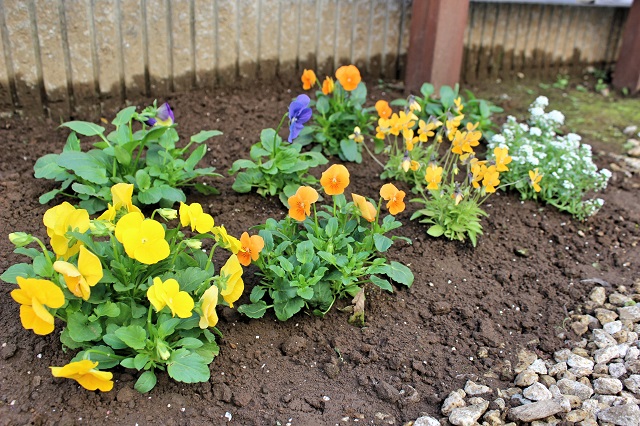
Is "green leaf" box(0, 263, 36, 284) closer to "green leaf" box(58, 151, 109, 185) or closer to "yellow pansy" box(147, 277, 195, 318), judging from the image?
"yellow pansy" box(147, 277, 195, 318)

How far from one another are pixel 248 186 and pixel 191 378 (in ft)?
4.17

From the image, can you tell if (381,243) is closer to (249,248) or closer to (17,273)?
(249,248)

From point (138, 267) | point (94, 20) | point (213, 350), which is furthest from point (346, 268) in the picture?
point (94, 20)

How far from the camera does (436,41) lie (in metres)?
4.59

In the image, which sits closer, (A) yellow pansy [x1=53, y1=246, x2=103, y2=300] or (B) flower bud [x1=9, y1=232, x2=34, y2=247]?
(A) yellow pansy [x1=53, y1=246, x2=103, y2=300]

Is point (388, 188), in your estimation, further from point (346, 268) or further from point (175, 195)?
point (175, 195)

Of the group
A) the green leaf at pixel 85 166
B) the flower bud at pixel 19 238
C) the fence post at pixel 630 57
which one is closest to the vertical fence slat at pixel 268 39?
the green leaf at pixel 85 166

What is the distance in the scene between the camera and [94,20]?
3.97 m

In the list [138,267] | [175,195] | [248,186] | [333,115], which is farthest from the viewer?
[333,115]

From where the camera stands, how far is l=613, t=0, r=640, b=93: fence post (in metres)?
5.48

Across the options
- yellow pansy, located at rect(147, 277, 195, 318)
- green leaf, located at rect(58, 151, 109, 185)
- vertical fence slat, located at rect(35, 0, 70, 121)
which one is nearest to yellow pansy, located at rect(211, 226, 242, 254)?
yellow pansy, located at rect(147, 277, 195, 318)

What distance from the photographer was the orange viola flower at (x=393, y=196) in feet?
9.71

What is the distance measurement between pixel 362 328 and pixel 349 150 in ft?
4.13

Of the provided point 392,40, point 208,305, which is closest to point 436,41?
point 392,40
